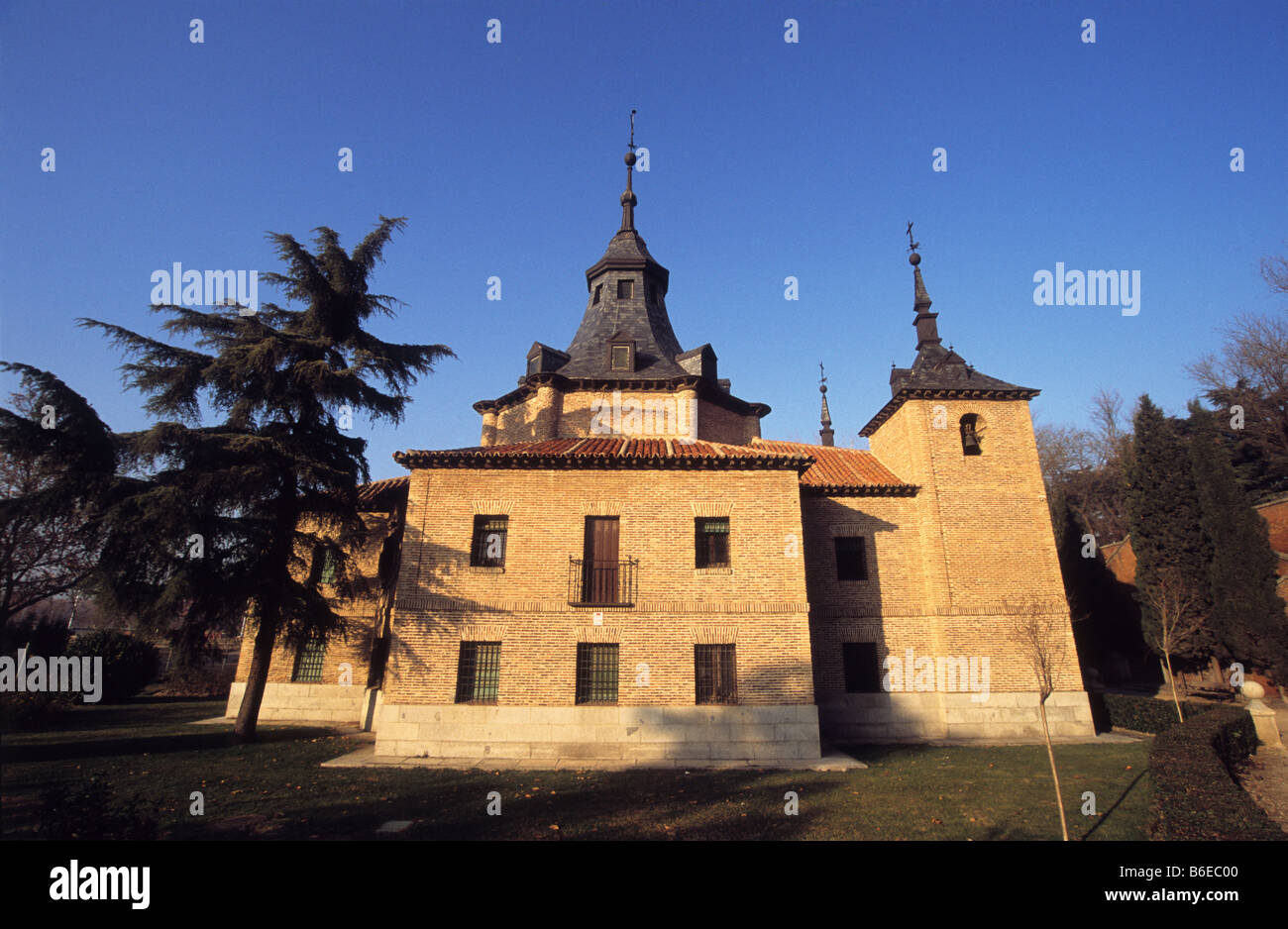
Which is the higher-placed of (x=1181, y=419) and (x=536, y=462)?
(x=1181, y=419)

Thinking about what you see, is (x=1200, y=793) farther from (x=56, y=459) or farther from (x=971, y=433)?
(x=56, y=459)

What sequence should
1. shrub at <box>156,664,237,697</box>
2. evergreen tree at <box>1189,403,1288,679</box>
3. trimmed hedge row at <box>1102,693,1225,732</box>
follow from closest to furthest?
1. trimmed hedge row at <box>1102,693,1225,732</box>
2. evergreen tree at <box>1189,403,1288,679</box>
3. shrub at <box>156,664,237,697</box>

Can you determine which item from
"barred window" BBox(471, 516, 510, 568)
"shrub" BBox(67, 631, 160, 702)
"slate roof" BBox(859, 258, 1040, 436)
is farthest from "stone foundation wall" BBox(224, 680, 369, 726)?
"slate roof" BBox(859, 258, 1040, 436)

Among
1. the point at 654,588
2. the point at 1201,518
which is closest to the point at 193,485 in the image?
the point at 654,588

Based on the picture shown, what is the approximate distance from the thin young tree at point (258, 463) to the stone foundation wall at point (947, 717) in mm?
13592

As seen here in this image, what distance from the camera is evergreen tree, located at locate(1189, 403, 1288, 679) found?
642 inches

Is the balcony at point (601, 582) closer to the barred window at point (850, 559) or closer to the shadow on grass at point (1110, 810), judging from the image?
the barred window at point (850, 559)

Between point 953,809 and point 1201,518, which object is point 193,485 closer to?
point 953,809

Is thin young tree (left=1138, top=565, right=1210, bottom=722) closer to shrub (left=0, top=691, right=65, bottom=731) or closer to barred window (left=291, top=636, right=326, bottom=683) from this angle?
barred window (left=291, top=636, right=326, bottom=683)

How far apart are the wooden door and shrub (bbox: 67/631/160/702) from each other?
65.1ft

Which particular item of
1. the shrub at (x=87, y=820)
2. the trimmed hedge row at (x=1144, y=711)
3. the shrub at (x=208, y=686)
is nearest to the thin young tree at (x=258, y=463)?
the shrub at (x=87, y=820)

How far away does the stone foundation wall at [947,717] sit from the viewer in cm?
1466

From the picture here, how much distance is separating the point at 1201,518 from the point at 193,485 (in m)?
29.2
